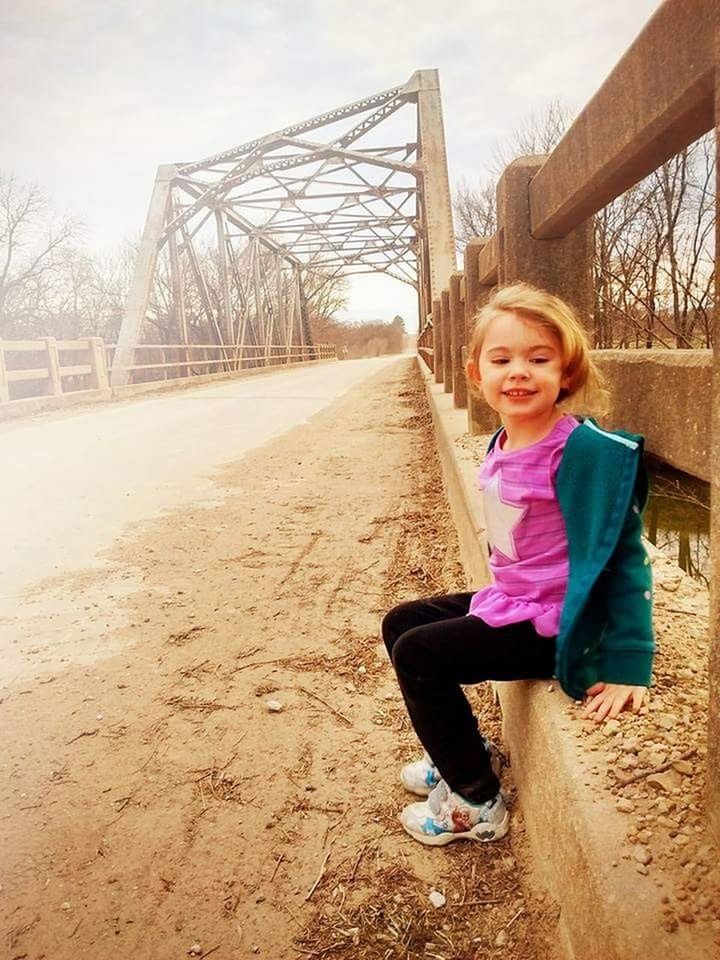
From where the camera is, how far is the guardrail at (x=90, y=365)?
932 centimetres

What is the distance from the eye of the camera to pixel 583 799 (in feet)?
3.00

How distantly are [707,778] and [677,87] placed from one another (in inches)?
30.0

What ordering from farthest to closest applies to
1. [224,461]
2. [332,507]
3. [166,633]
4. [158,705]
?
[224,461] < [332,507] < [166,633] < [158,705]

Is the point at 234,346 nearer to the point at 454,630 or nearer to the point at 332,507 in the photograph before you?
the point at 332,507

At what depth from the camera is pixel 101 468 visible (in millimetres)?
4742

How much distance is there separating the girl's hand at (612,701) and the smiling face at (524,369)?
48cm

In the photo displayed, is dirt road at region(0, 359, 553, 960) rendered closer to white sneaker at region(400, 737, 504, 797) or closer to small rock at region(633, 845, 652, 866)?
white sneaker at region(400, 737, 504, 797)

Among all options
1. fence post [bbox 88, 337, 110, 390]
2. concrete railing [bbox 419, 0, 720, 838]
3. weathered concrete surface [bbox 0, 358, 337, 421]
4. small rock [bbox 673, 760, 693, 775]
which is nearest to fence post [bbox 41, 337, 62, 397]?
weathered concrete surface [bbox 0, 358, 337, 421]

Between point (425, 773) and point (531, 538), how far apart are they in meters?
0.52

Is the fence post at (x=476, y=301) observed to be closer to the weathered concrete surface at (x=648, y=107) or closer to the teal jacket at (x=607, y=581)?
the weathered concrete surface at (x=648, y=107)

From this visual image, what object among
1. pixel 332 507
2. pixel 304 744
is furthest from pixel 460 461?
pixel 304 744

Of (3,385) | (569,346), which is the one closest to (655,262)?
(569,346)

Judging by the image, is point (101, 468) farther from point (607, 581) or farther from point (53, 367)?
point (53, 367)

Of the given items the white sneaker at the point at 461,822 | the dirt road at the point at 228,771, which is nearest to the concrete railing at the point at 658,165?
the white sneaker at the point at 461,822
